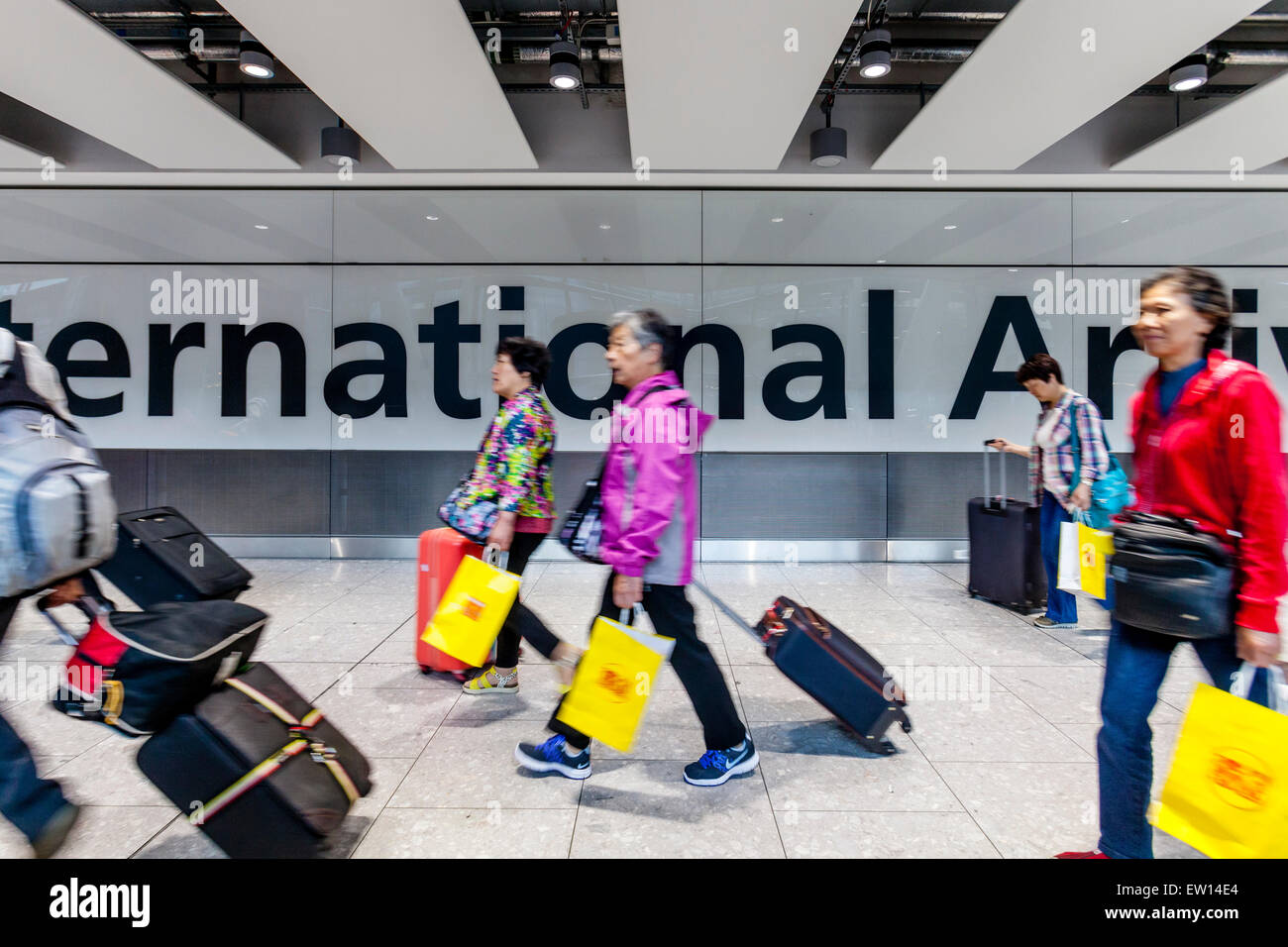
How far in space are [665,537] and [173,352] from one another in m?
6.43

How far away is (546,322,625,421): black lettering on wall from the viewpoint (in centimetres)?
630

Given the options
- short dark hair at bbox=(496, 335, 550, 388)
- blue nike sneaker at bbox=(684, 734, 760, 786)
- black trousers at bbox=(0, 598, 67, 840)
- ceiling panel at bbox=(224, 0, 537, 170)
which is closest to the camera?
black trousers at bbox=(0, 598, 67, 840)

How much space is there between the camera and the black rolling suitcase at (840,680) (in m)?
2.52

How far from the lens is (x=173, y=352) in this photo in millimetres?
6344

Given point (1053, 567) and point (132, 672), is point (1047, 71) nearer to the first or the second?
point (1053, 567)

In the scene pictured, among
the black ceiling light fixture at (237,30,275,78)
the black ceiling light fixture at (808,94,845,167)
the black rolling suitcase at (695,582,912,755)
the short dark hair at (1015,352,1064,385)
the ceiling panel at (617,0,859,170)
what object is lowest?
the black rolling suitcase at (695,582,912,755)

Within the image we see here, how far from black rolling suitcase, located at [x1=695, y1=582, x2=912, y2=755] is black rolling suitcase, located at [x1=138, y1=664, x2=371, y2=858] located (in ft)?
4.94

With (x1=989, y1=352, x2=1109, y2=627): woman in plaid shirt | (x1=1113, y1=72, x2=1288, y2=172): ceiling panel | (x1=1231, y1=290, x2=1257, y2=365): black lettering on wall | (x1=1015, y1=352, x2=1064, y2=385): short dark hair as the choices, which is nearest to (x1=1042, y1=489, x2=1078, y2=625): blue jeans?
(x1=989, y1=352, x2=1109, y2=627): woman in plaid shirt

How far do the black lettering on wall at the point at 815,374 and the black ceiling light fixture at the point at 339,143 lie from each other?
4.14 meters

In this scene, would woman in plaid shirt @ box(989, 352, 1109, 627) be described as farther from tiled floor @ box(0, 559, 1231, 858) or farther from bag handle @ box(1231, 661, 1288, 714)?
bag handle @ box(1231, 661, 1288, 714)

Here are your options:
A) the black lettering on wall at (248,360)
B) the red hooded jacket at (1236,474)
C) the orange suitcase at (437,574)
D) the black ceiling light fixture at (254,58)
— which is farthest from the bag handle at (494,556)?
the black lettering on wall at (248,360)

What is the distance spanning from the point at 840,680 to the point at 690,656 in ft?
2.38

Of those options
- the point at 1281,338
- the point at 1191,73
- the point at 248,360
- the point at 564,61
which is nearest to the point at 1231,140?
the point at 1191,73

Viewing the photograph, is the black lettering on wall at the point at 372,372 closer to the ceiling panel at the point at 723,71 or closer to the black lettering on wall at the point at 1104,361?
the ceiling panel at the point at 723,71
